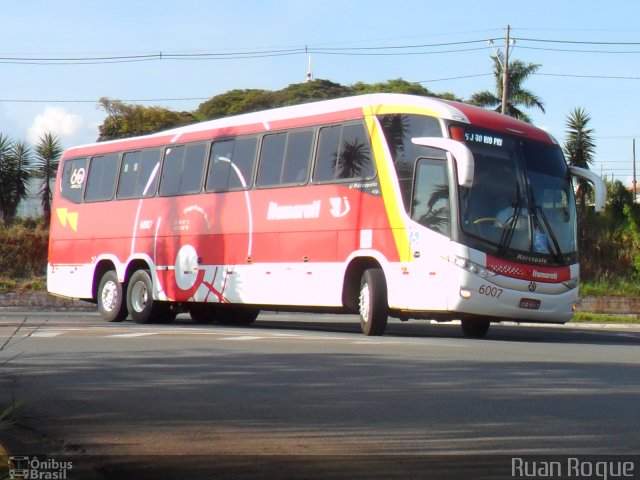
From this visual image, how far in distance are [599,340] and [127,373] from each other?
36.4 ft

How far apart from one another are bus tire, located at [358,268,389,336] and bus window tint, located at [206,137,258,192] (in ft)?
12.7

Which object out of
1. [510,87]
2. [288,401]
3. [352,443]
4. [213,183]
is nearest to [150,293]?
[213,183]

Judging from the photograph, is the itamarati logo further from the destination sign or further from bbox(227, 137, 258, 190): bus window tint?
bbox(227, 137, 258, 190): bus window tint

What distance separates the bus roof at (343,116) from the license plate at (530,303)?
2709 mm

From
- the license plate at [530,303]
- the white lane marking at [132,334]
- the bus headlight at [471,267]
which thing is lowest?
the white lane marking at [132,334]

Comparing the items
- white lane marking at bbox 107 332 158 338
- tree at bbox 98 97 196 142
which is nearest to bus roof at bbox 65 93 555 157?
white lane marking at bbox 107 332 158 338

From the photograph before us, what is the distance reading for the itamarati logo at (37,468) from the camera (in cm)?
639

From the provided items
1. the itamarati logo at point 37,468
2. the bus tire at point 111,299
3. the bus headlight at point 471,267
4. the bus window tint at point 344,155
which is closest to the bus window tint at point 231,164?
the bus window tint at point 344,155

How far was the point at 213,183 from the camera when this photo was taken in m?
21.4

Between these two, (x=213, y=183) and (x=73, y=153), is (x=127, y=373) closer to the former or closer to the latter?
(x=213, y=183)

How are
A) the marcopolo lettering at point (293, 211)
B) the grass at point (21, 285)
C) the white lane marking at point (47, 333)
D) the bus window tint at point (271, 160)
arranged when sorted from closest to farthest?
the white lane marking at point (47, 333) < the marcopolo lettering at point (293, 211) < the bus window tint at point (271, 160) < the grass at point (21, 285)

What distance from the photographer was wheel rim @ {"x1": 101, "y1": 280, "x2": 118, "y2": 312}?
927 inches

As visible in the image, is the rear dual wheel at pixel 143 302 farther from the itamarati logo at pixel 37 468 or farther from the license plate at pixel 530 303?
the itamarati logo at pixel 37 468

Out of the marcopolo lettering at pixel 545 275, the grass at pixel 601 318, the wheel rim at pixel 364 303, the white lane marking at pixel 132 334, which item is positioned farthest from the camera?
the grass at pixel 601 318
